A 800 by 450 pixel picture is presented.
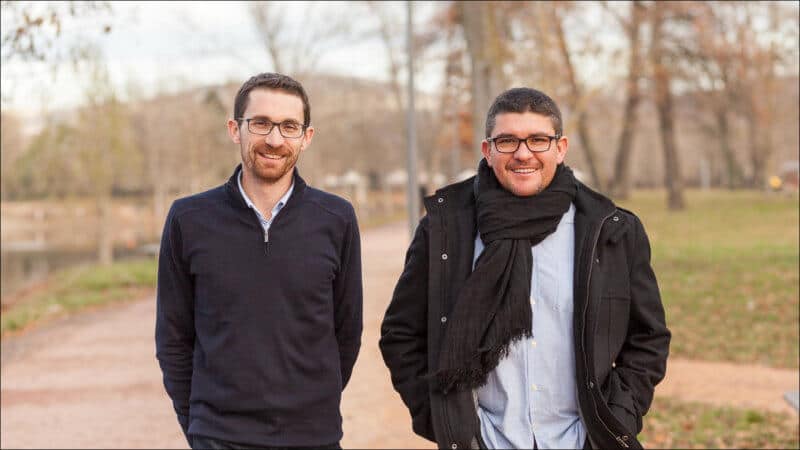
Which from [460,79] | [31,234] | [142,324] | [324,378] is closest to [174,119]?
[31,234]

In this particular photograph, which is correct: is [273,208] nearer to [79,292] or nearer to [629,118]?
[79,292]

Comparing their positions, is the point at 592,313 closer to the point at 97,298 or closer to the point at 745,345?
the point at 745,345

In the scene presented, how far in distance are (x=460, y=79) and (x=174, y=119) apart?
2733 centimetres

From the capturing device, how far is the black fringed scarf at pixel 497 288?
9.95 feet

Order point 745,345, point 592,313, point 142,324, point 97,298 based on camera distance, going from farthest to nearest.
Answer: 1. point 97,298
2. point 142,324
3. point 745,345
4. point 592,313

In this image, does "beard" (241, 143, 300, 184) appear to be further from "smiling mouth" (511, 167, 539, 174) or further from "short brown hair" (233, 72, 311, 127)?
"smiling mouth" (511, 167, 539, 174)

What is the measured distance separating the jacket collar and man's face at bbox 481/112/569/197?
68 centimetres

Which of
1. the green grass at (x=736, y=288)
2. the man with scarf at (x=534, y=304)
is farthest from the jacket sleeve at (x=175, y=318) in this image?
the green grass at (x=736, y=288)

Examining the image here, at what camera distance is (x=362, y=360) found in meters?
12.3

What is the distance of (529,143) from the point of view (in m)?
3.07

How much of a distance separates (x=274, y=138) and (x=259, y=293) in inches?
19.1

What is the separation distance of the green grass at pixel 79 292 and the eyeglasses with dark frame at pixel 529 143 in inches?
563

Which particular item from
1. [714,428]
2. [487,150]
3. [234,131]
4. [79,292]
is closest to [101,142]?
[79,292]

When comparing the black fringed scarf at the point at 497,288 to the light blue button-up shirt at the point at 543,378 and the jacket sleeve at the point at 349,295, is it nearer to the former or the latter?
the light blue button-up shirt at the point at 543,378
